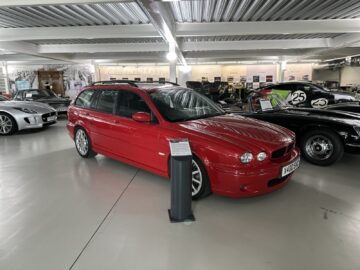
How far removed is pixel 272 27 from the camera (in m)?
6.93

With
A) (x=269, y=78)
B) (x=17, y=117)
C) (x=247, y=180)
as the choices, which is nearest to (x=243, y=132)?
(x=247, y=180)

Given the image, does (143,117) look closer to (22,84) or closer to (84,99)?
(84,99)

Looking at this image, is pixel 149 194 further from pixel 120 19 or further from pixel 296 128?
pixel 120 19

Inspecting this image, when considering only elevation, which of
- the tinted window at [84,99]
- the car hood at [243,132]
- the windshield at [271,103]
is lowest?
the car hood at [243,132]

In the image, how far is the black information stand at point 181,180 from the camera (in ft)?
7.57

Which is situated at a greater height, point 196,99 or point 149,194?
point 196,99

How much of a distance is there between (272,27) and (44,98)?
26.6 feet

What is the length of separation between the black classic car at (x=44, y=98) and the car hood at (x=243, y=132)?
7.68 m

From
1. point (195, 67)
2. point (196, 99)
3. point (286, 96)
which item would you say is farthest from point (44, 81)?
point (196, 99)

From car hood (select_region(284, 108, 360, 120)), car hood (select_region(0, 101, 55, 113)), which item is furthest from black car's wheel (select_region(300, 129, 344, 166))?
car hood (select_region(0, 101, 55, 113))

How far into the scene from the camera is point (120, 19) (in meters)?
6.68

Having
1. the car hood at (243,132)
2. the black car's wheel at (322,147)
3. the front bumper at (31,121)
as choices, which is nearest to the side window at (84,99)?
the car hood at (243,132)

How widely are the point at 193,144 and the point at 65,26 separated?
6.57m

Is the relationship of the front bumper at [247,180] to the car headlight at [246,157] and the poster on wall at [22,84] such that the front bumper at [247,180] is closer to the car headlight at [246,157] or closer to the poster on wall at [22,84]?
the car headlight at [246,157]
